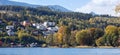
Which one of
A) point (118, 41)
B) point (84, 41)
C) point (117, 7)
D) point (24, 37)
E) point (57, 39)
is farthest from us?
point (24, 37)

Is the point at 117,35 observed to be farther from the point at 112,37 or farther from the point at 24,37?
the point at 24,37

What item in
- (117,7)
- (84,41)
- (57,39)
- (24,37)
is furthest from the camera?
(24,37)

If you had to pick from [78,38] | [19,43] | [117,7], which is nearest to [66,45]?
[78,38]

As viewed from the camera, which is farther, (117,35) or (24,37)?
(24,37)

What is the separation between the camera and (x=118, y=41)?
12256cm

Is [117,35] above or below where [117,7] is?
below

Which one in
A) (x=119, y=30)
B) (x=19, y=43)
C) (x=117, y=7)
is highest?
(x=117, y=7)

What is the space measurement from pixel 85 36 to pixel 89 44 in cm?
328

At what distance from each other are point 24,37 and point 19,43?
3.56 meters

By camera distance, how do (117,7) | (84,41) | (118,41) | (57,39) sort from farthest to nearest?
(57,39) → (84,41) → (118,41) → (117,7)

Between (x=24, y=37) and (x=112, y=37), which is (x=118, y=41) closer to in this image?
(x=112, y=37)

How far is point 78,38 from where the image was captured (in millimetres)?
135000

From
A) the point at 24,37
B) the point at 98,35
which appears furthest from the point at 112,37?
the point at 24,37

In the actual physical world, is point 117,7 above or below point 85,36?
above
